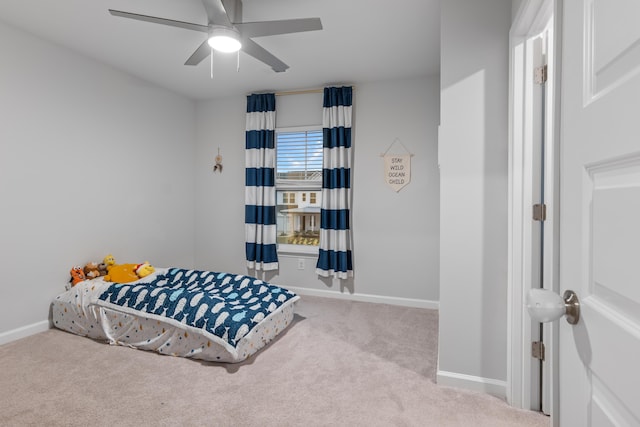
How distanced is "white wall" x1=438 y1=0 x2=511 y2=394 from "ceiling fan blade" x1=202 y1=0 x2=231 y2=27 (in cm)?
129

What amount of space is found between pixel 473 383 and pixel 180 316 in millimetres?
2020

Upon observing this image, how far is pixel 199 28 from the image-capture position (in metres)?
2.12

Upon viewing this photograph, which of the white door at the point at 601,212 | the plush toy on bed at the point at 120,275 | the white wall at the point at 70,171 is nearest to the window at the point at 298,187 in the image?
the white wall at the point at 70,171

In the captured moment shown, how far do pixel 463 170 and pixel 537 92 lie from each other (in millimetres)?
539

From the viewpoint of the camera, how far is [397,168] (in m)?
3.79

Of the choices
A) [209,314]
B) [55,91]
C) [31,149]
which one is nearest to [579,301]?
[209,314]

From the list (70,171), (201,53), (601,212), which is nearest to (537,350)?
(601,212)

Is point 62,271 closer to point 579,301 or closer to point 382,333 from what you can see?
point 382,333

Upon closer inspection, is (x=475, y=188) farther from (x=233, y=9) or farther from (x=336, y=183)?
(x=336, y=183)

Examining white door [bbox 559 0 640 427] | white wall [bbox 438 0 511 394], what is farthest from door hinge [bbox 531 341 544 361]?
white door [bbox 559 0 640 427]

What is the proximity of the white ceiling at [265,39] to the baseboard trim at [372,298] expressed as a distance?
241 cm

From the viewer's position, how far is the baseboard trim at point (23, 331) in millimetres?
2709

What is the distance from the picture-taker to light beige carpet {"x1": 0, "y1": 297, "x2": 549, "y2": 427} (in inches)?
72.4

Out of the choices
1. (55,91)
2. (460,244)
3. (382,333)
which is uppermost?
(55,91)
